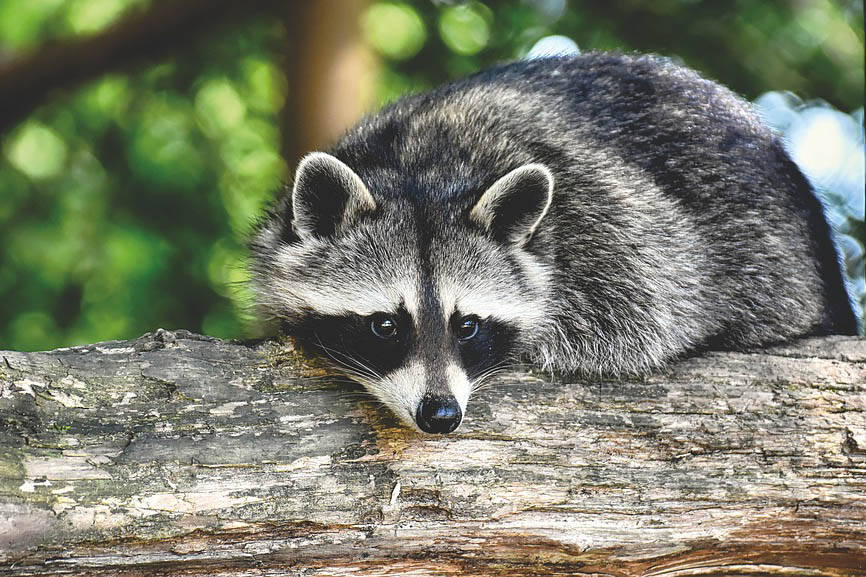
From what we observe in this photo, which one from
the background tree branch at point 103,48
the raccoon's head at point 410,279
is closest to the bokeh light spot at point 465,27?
the background tree branch at point 103,48

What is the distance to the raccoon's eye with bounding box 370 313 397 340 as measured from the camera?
3.68 meters

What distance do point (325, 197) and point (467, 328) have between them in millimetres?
807

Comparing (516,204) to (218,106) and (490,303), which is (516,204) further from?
(218,106)

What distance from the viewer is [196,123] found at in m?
8.52

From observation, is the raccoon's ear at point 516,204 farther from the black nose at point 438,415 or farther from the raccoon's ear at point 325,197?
the black nose at point 438,415

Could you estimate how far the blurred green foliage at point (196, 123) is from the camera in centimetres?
719

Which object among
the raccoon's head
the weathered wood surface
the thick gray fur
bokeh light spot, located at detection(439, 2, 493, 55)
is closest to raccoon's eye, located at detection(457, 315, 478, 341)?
the raccoon's head

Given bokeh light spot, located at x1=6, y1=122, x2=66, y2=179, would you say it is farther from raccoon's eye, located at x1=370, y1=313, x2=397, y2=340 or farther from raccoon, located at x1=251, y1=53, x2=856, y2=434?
raccoon's eye, located at x1=370, y1=313, x2=397, y2=340

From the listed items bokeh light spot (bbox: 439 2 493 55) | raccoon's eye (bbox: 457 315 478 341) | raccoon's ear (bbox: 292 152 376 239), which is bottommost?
raccoon's eye (bbox: 457 315 478 341)

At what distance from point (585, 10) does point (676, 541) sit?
5842mm

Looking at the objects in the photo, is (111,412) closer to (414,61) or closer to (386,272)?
(386,272)

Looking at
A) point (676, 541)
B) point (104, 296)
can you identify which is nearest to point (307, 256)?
point (676, 541)

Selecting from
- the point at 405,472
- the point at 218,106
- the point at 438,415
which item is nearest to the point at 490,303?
the point at 438,415

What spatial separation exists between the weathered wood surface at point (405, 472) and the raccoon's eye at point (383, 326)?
26cm
